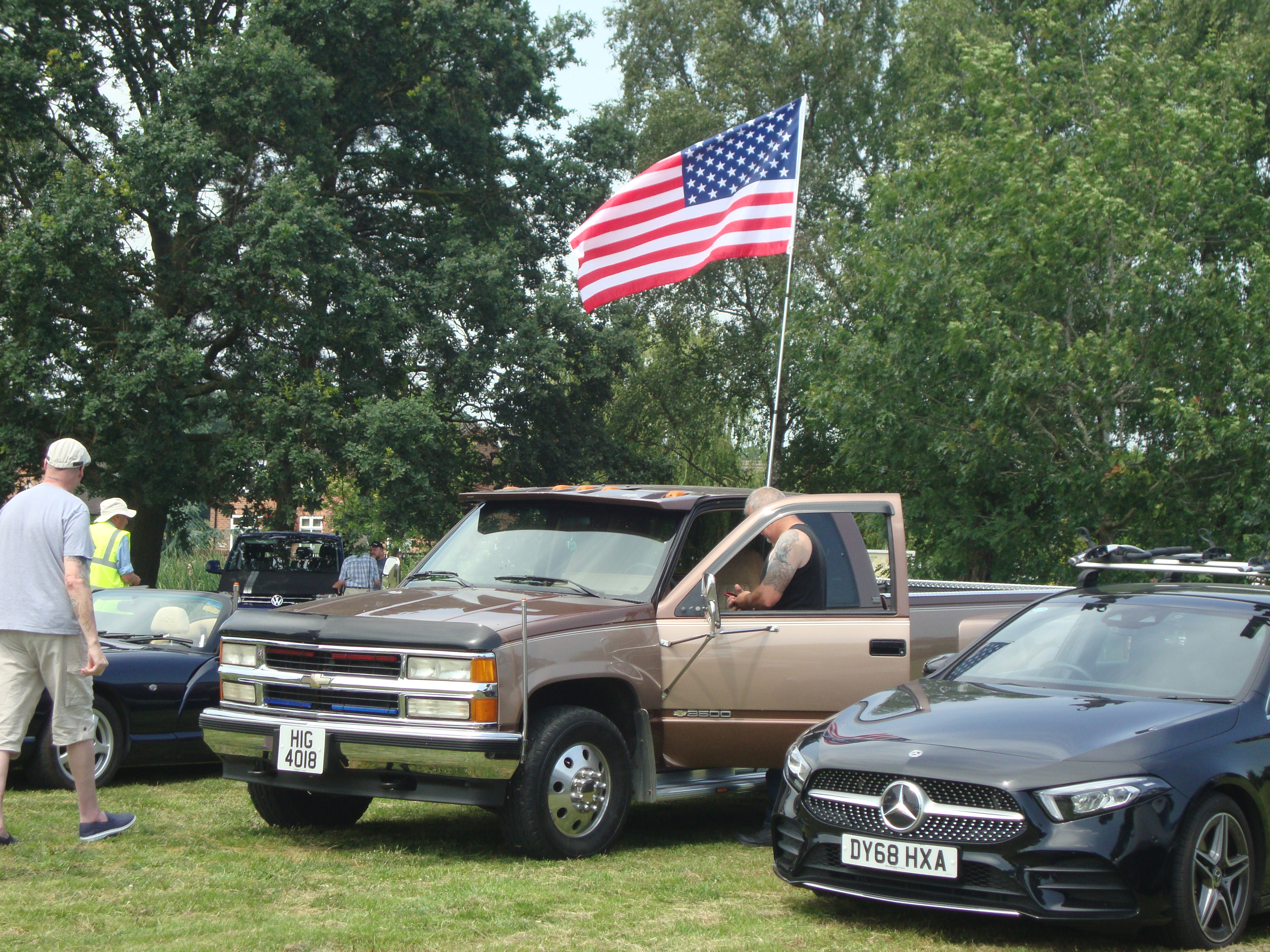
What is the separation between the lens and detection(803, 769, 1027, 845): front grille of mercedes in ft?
16.1

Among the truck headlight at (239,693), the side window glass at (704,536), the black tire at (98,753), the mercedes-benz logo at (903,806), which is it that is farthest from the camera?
the black tire at (98,753)

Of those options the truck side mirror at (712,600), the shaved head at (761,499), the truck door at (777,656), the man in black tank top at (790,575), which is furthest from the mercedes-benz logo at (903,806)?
the shaved head at (761,499)

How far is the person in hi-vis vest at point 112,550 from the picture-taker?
1079 centimetres

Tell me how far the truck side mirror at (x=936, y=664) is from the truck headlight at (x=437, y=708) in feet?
7.30

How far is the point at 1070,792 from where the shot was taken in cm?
484

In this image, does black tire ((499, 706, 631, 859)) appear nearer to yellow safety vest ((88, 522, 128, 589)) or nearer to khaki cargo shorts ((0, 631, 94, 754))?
khaki cargo shorts ((0, 631, 94, 754))

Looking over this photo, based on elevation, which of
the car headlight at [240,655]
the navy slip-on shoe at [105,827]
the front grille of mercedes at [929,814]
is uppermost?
the car headlight at [240,655]

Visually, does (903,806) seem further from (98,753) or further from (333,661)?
(98,753)

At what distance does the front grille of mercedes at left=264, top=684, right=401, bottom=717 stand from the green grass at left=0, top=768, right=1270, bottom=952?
0.72 m

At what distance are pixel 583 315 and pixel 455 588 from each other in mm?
23422

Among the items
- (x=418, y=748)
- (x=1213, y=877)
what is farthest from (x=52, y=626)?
(x=1213, y=877)

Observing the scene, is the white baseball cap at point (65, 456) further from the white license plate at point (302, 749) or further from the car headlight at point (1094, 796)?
the car headlight at point (1094, 796)

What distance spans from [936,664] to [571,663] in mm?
1797

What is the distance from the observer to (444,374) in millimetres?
28938
